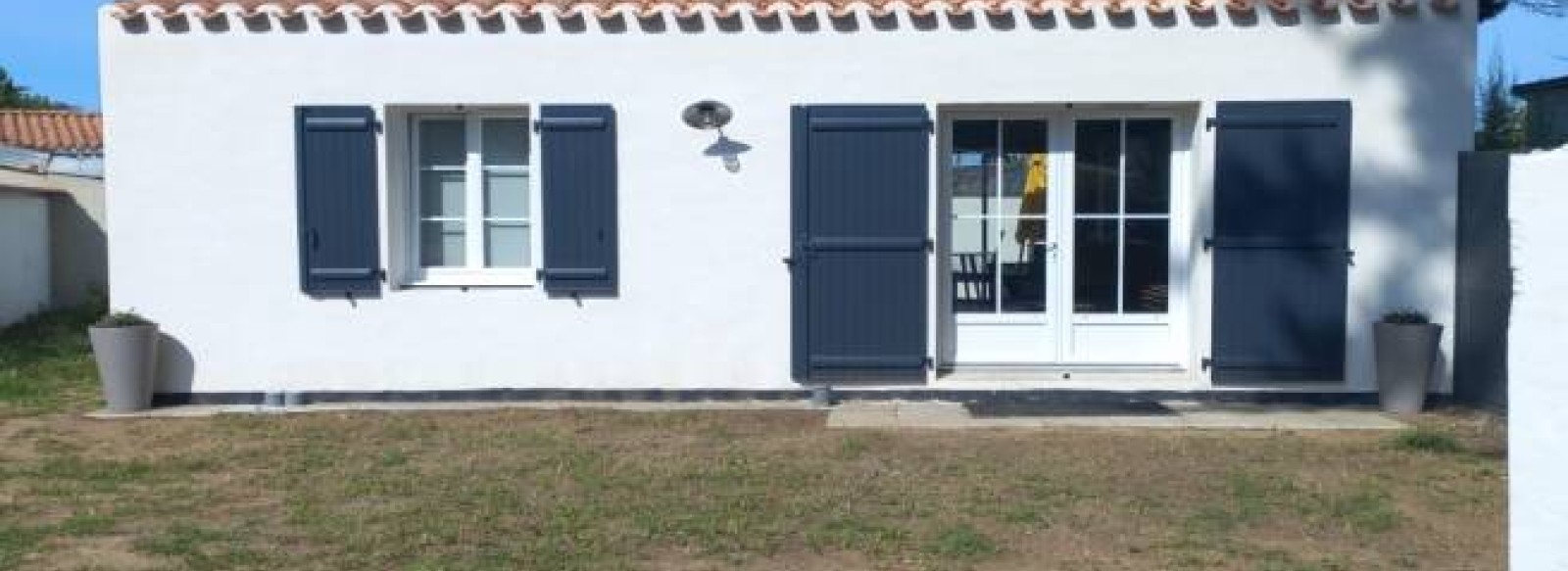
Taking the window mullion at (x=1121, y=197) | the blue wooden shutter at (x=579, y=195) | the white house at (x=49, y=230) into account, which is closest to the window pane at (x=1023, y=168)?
the window mullion at (x=1121, y=197)

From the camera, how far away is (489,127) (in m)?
10.3

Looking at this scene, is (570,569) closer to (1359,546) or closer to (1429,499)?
(1359,546)

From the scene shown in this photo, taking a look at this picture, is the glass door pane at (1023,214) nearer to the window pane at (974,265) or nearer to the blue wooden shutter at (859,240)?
the window pane at (974,265)

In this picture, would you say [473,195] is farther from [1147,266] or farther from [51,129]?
[51,129]

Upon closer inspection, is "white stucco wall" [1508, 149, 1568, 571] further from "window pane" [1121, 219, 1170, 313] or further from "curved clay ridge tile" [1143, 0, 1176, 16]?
"window pane" [1121, 219, 1170, 313]

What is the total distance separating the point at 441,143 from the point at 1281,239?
574 centimetres

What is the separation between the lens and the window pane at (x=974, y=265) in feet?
33.5

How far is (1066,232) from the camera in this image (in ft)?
33.2

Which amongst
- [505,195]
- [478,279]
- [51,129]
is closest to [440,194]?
[505,195]

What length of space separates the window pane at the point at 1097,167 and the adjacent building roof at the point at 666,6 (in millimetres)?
893

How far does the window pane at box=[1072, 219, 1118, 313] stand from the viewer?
10.1 meters

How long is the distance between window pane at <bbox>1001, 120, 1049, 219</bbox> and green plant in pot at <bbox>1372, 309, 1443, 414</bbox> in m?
2.32

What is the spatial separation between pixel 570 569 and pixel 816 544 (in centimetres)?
103

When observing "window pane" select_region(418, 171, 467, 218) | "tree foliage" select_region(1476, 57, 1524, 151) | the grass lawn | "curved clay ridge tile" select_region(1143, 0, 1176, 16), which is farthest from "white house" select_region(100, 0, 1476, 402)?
"tree foliage" select_region(1476, 57, 1524, 151)
